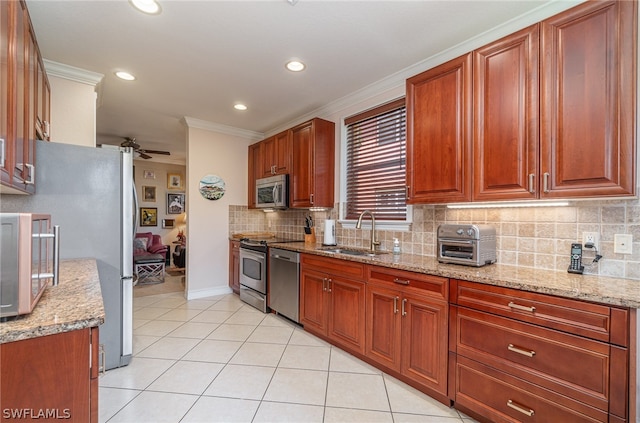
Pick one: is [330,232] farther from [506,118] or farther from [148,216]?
[148,216]

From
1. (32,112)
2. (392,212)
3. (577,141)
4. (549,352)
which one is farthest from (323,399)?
(32,112)

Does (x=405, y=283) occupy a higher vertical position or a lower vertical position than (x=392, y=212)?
lower

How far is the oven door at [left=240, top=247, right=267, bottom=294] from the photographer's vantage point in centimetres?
357

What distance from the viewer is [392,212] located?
9.39ft

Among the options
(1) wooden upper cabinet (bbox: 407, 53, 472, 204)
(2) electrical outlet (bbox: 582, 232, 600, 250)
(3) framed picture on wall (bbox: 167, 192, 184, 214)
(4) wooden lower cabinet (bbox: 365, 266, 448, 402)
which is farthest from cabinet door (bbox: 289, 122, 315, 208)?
(3) framed picture on wall (bbox: 167, 192, 184, 214)

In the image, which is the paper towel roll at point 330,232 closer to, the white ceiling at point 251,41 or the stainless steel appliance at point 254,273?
the stainless steel appliance at point 254,273

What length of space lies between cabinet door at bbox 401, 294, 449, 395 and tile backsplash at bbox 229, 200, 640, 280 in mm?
655

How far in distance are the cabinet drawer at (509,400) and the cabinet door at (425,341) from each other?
0.38 ft

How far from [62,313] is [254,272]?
2820 millimetres

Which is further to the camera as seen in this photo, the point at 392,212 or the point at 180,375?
the point at 392,212

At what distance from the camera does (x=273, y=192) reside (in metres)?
4.00

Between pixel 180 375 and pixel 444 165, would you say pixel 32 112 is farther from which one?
pixel 444 165

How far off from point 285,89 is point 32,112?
2072 millimetres

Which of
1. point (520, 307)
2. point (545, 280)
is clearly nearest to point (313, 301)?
point (520, 307)
